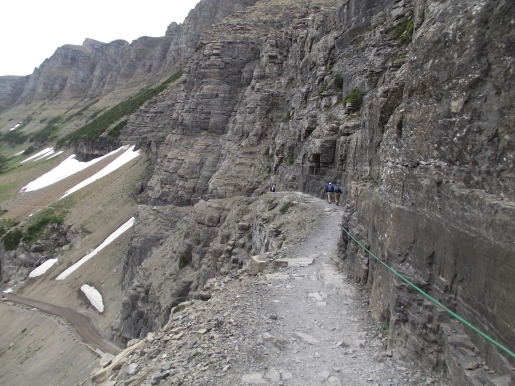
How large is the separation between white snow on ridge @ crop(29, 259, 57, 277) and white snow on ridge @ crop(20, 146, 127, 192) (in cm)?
2739

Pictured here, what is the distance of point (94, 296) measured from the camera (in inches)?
1361

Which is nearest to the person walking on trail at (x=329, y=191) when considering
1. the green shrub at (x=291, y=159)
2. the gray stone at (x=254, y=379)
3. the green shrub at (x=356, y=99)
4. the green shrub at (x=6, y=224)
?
the green shrub at (x=356, y=99)

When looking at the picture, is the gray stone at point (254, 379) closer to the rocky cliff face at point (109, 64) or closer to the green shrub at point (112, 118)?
the green shrub at point (112, 118)

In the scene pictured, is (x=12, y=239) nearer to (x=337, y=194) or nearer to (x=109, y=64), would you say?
(x=337, y=194)

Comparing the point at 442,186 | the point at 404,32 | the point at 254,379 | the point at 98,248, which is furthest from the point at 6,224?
the point at 442,186

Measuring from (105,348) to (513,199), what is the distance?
92.1 ft

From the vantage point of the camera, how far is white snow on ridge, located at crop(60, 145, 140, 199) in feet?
197

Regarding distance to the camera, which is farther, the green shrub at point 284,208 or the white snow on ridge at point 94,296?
the white snow on ridge at point 94,296

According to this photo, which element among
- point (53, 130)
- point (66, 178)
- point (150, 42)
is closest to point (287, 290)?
point (66, 178)

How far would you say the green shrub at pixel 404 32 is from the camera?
59.9ft

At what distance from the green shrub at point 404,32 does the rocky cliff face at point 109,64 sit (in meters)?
69.8

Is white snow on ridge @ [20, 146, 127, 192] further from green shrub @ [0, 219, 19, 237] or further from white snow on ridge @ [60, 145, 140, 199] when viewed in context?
green shrub @ [0, 219, 19, 237]

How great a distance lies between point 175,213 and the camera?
3475 cm

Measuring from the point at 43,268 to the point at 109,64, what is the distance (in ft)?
378
